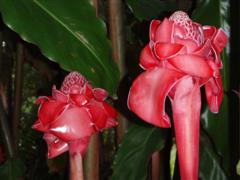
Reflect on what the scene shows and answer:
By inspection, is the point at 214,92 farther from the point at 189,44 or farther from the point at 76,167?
the point at 76,167

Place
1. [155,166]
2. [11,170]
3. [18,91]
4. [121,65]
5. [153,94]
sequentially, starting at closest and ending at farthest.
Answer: [153,94], [121,65], [155,166], [11,170], [18,91]

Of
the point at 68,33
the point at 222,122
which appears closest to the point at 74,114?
the point at 68,33

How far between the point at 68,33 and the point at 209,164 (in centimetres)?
39

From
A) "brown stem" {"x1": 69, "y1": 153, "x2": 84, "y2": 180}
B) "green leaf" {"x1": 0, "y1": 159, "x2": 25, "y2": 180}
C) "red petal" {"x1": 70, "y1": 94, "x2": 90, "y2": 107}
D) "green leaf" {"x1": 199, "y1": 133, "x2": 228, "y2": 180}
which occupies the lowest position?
"green leaf" {"x1": 0, "y1": 159, "x2": 25, "y2": 180}

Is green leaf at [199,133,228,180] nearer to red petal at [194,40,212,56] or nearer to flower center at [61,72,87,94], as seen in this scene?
flower center at [61,72,87,94]

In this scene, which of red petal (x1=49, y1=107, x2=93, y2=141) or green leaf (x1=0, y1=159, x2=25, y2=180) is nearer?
red petal (x1=49, y1=107, x2=93, y2=141)

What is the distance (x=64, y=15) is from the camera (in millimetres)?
700

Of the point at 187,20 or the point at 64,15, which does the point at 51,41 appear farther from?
the point at 187,20

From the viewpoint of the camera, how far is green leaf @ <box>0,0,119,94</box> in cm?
65

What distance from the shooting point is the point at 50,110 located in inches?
22.8

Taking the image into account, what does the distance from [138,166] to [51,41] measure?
336 millimetres

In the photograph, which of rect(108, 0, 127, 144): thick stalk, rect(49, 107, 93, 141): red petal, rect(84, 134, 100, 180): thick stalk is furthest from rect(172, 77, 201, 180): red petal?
rect(108, 0, 127, 144): thick stalk

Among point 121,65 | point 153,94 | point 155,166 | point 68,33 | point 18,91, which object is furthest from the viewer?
point 18,91

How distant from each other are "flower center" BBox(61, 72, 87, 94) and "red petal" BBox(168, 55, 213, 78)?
0.70 feet
